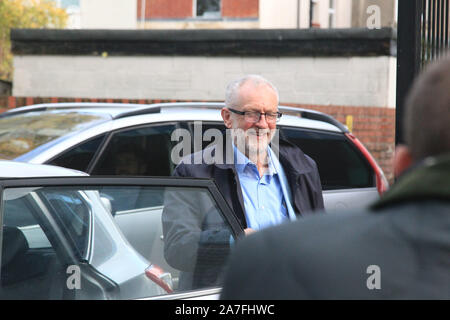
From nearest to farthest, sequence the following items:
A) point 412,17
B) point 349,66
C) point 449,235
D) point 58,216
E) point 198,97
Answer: point 449,235 < point 58,216 < point 412,17 < point 349,66 < point 198,97

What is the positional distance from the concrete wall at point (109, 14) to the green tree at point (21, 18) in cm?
733

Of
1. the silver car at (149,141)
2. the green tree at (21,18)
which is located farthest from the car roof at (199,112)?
the green tree at (21,18)

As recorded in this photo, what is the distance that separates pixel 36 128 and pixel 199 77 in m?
6.75

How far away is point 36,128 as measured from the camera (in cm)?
646

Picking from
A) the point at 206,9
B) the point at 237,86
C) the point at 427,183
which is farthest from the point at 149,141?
the point at 206,9

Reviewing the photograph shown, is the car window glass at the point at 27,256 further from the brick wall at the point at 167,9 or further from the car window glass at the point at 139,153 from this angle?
the brick wall at the point at 167,9

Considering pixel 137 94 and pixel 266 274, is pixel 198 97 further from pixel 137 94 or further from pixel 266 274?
pixel 266 274

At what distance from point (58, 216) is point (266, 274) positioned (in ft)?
6.09

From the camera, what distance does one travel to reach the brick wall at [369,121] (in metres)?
12.1

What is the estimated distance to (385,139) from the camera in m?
12.5

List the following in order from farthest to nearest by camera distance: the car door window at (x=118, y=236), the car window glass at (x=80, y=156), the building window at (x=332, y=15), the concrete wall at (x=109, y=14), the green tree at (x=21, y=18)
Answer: the green tree at (x=21, y=18) → the building window at (x=332, y=15) → the concrete wall at (x=109, y=14) → the car window glass at (x=80, y=156) → the car door window at (x=118, y=236)

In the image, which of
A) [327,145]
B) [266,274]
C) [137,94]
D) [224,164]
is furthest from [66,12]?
[266,274]

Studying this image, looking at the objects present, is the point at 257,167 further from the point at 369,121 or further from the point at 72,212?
the point at 369,121
